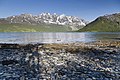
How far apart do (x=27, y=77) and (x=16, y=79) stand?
88 cm

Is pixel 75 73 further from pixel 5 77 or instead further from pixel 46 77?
pixel 5 77

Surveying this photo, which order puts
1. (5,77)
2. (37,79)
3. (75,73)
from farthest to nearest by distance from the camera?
(75,73)
(5,77)
(37,79)

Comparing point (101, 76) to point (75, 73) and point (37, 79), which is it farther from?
point (37, 79)

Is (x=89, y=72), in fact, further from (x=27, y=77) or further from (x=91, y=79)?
(x=27, y=77)

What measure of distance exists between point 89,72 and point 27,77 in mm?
5353

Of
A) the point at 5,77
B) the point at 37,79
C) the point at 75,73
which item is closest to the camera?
the point at 37,79

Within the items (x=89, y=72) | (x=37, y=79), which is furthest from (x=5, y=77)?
(x=89, y=72)

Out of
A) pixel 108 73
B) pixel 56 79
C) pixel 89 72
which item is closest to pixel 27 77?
pixel 56 79

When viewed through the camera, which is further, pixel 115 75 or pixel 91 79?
pixel 115 75

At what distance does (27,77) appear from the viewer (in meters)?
16.8

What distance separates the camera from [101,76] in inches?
697

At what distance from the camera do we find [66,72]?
63.0 feet

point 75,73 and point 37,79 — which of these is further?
point 75,73

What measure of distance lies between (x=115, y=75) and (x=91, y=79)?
2.52m
